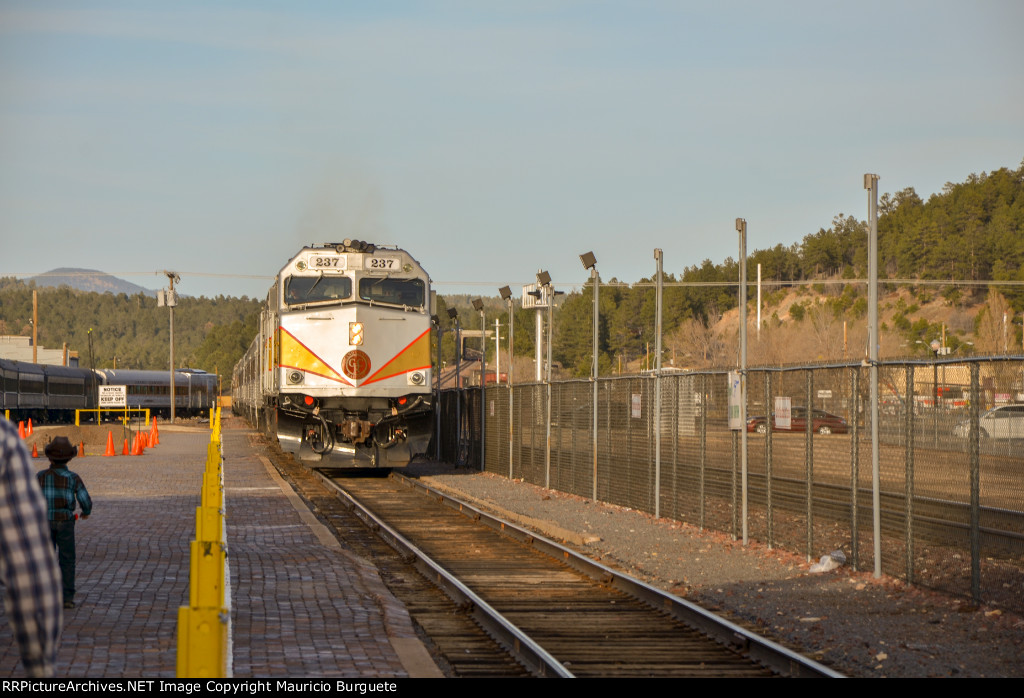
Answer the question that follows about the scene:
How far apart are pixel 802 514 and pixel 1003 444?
12.9ft

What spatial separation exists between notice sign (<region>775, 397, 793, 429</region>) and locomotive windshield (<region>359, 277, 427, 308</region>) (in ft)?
39.5

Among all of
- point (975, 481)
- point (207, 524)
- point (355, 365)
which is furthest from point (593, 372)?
point (207, 524)

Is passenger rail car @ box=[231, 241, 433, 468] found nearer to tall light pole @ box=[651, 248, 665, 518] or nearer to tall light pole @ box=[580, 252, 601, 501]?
tall light pole @ box=[580, 252, 601, 501]

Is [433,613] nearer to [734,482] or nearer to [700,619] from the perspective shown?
[700,619]

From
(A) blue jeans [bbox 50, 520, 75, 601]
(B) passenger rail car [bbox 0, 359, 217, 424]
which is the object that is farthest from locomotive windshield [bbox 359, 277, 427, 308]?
(B) passenger rail car [bbox 0, 359, 217, 424]

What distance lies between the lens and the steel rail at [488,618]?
7.99 metres

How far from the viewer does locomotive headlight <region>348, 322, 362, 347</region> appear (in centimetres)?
2383

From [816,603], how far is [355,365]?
48.3 ft

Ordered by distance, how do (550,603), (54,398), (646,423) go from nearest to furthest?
(550,603)
(646,423)
(54,398)

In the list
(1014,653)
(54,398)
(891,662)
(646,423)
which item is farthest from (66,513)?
(54,398)

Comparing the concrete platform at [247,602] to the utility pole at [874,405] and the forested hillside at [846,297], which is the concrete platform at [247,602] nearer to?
the utility pole at [874,405]

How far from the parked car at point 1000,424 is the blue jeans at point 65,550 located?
7993mm

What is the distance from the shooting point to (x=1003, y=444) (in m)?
9.95
